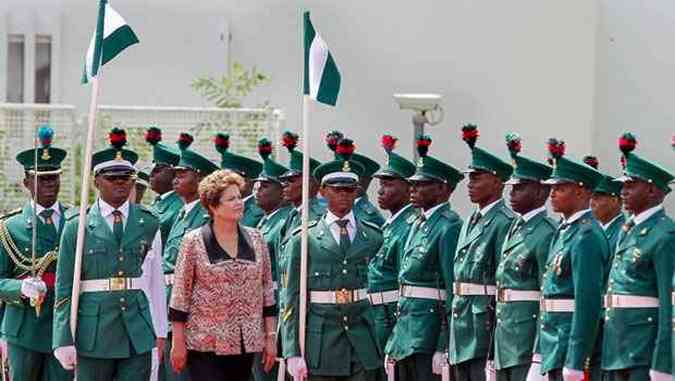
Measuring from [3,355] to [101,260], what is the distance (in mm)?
1958

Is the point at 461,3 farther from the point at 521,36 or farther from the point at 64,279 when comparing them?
the point at 64,279

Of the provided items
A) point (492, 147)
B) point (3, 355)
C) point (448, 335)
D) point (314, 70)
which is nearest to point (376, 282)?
point (448, 335)

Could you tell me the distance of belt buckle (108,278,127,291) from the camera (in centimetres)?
1301

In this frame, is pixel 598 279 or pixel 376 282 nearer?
pixel 598 279

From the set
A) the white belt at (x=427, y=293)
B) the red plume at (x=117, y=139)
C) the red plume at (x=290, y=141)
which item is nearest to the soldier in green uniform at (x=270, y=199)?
the red plume at (x=290, y=141)

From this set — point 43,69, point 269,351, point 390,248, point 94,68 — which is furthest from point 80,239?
point 43,69

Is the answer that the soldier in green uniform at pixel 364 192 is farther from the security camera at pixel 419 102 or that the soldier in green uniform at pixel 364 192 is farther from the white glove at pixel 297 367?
the security camera at pixel 419 102

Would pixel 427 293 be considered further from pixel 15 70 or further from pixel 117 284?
pixel 15 70

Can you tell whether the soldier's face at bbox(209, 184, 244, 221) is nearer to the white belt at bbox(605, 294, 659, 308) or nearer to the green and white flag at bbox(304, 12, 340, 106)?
the green and white flag at bbox(304, 12, 340, 106)

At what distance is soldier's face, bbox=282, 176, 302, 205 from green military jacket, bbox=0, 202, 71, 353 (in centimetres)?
203

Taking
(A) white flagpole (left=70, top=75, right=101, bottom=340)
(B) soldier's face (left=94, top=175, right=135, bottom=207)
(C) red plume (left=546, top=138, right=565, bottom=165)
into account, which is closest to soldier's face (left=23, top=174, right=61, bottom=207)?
(B) soldier's face (left=94, top=175, right=135, bottom=207)

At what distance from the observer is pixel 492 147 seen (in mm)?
22438

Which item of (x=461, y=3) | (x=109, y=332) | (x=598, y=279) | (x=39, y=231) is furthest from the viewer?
(x=461, y=3)

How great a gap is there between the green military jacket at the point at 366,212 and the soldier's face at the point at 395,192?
179 mm
